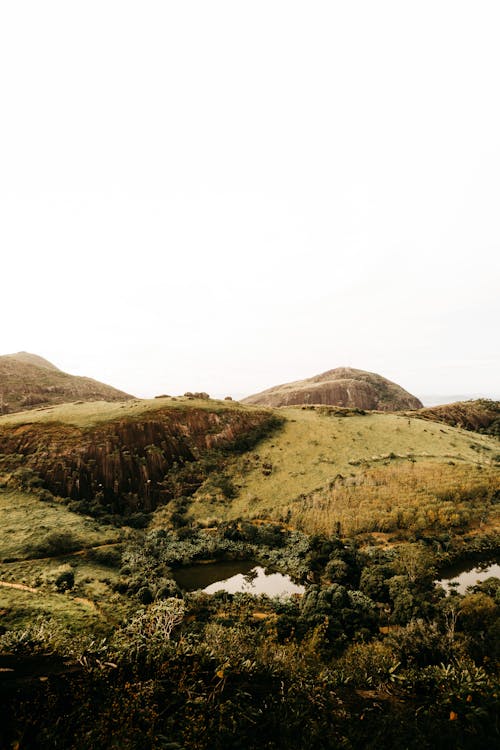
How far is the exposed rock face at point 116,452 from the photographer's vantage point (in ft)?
132

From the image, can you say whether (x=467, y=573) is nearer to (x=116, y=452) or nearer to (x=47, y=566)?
(x=47, y=566)

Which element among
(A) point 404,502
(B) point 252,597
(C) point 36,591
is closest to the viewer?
(C) point 36,591

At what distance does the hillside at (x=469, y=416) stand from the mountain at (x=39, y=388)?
94.0 metres

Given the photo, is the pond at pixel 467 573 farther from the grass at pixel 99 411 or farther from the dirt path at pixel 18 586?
the grass at pixel 99 411

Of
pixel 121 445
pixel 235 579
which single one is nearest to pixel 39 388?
pixel 121 445

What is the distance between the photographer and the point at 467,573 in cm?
2727

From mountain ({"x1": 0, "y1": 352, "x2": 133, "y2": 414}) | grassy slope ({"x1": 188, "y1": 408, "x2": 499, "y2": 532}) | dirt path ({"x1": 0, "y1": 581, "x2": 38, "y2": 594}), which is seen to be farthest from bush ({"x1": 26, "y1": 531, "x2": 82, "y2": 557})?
mountain ({"x1": 0, "y1": 352, "x2": 133, "y2": 414})

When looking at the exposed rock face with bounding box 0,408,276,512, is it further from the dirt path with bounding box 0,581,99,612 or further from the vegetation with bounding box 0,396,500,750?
the dirt path with bounding box 0,581,99,612

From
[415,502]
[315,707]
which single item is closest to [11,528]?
[315,707]

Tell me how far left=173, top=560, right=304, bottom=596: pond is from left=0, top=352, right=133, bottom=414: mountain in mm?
71370

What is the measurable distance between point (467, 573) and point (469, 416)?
58.2 m

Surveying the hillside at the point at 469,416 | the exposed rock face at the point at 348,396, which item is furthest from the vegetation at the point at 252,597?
the exposed rock face at the point at 348,396

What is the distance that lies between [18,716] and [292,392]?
12524 centimetres

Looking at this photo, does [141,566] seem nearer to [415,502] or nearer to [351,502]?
[351,502]
